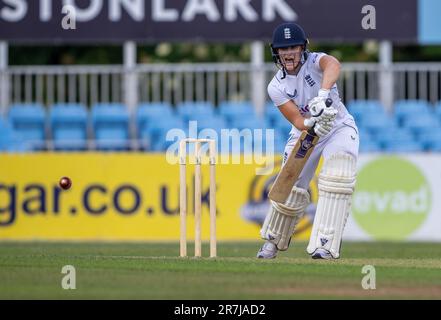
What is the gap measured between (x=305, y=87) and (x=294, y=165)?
716 millimetres

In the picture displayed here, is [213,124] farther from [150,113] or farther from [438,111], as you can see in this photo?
[438,111]

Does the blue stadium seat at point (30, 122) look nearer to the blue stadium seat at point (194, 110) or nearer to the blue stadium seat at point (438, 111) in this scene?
the blue stadium seat at point (194, 110)

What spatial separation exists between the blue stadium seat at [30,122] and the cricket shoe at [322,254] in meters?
8.98

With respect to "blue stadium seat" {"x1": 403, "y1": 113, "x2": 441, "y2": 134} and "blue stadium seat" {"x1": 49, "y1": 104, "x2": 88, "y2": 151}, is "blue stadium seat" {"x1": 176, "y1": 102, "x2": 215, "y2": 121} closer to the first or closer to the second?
"blue stadium seat" {"x1": 49, "y1": 104, "x2": 88, "y2": 151}

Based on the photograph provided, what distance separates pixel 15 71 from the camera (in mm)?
19906

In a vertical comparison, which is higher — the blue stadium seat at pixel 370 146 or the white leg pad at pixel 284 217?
the blue stadium seat at pixel 370 146

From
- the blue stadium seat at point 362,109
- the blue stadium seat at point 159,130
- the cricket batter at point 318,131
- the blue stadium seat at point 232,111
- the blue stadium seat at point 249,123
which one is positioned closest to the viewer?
the cricket batter at point 318,131

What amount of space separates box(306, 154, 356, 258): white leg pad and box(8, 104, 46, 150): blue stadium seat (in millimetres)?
9032

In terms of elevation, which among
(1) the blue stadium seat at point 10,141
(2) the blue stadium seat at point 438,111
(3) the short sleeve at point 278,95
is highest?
(3) the short sleeve at point 278,95

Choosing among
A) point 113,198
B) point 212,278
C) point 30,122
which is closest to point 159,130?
point 113,198

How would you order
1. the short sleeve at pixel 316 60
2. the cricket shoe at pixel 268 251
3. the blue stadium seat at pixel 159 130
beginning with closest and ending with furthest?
the short sleeve at pixel 316 60
the cricket shoe at pixel 268 251
the blue stadium seat at pixel 159 130

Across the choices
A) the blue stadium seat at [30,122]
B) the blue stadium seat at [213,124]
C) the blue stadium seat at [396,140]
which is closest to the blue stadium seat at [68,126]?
the blue stadium seat at [30,122]

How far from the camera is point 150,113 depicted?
1973 centimetres

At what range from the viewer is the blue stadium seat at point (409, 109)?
800 inches
